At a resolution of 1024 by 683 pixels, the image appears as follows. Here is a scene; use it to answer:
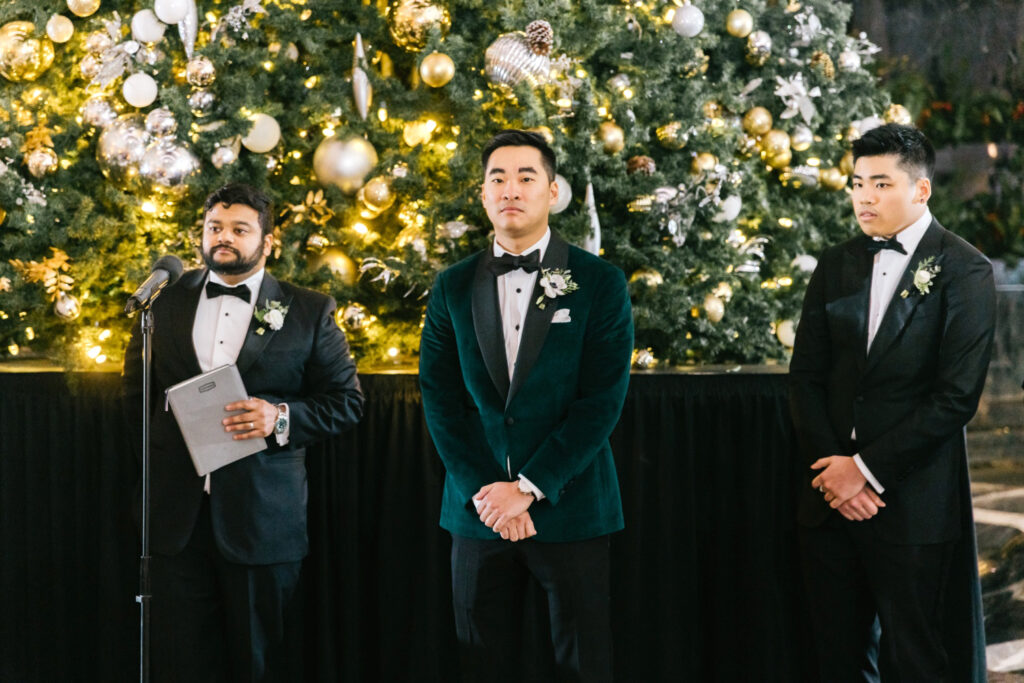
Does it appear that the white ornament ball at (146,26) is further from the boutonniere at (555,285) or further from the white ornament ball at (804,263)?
the white ornament ball at (804,263)

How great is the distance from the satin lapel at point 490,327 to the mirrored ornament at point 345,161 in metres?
1.69

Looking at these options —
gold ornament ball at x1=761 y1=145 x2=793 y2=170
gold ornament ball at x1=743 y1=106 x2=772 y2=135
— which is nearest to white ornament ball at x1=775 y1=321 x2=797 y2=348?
gold ornament ball at x1=761 y1=145 x2=793 y2=170

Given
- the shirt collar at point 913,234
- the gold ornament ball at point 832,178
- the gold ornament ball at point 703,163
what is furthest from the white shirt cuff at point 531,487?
the gold ornament ball at point 832,178

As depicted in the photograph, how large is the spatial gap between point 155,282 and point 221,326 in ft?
1.26

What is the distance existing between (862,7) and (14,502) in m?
8.18

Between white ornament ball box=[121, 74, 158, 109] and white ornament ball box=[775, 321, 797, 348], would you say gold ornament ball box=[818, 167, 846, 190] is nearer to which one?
white ornament ball box=[775, 321, 797, 348]

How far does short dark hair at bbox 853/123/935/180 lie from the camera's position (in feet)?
9.26

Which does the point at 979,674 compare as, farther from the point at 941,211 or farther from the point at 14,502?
the point at 941,211

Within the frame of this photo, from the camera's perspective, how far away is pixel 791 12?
6.00 metres

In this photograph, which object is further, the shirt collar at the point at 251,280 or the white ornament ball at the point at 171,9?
the white ornament ball at the point at 171,9

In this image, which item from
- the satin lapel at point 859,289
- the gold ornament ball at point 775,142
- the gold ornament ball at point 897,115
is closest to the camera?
the satin lapel at point 859,289

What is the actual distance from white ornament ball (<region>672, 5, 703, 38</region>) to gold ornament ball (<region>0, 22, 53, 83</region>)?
118 inches

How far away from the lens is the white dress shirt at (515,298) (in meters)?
2.72

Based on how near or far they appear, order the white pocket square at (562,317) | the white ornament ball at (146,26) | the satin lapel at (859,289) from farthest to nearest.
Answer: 1. the white ornament ball at (146,26)
2. the satin lapel at (859,289)
3. the white pocket square at (562,317)
